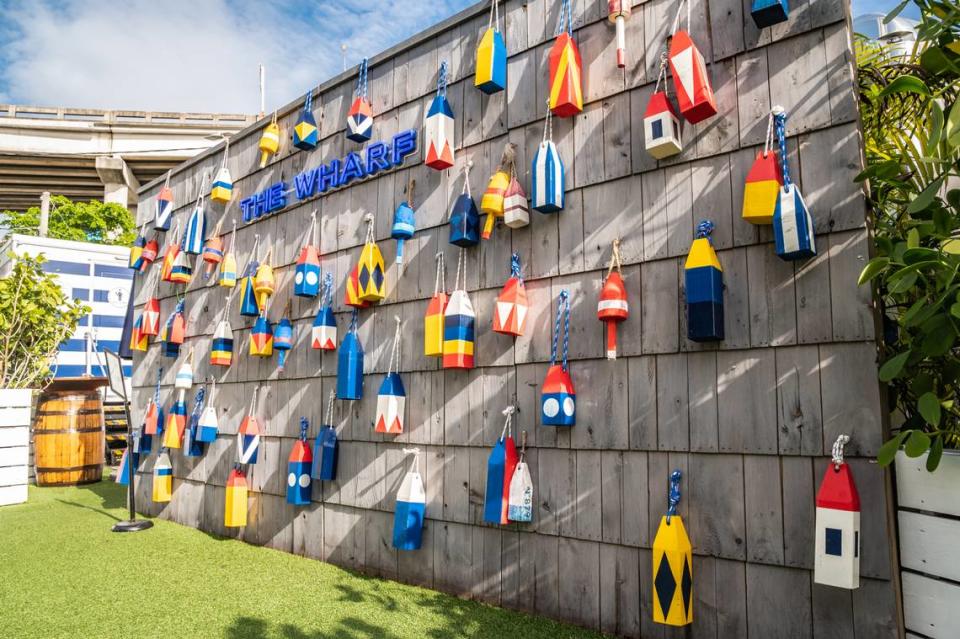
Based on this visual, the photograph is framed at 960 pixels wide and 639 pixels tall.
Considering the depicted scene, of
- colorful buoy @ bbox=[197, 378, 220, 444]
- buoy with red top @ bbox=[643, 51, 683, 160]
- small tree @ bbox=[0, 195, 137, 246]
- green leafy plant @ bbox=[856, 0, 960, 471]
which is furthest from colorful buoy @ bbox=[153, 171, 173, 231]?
small tree @ bbox=[0, 195, 137, 246]

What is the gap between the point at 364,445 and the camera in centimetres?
381

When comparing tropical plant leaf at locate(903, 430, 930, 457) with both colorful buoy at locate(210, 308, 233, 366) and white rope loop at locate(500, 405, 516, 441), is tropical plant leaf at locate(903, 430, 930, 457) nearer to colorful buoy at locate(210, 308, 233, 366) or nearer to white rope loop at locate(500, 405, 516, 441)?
white rope loop at locate(500, 405, 516, 441)

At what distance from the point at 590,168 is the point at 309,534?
2.93m

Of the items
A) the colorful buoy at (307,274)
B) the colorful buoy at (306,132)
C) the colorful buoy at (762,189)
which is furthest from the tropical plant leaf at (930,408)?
the colorful buoy at (306,132)

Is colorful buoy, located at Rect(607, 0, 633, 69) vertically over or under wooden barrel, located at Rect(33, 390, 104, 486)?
over

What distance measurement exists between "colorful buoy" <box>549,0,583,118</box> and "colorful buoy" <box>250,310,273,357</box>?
8.81ft

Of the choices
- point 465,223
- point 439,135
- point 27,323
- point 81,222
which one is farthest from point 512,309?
point 81,222

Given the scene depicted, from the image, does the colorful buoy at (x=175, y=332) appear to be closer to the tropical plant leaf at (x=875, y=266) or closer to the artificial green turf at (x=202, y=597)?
the artificial green turf at (x=202, y=597)

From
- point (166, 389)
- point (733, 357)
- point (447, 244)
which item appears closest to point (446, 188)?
Answer: point (447, 244)

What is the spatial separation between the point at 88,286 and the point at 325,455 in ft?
32.8

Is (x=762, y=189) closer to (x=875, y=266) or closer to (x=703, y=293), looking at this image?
(x=703, y=293)

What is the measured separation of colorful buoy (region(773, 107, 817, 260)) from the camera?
2172mm

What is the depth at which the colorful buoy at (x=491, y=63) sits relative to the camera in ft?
10.4

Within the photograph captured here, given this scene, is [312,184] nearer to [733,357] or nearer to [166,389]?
[166,389]
